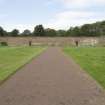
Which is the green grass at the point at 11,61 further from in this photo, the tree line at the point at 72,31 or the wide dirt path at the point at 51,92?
the tree line at the point at 72,31

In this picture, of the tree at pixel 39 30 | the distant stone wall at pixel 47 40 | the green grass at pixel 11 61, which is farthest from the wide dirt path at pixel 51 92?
the tree at pixel 39 30

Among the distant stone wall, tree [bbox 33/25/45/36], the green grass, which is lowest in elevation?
the distant stone wall

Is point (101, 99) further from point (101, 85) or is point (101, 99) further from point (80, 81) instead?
point (80, 81)

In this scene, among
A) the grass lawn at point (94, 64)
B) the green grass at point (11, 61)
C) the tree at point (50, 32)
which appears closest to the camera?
the grass lawn at point (94, 64)

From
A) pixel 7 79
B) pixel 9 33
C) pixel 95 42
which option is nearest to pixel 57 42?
pixel 95 42

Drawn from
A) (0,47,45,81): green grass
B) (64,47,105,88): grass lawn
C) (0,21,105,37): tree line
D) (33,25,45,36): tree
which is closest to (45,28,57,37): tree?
(0,21,105,37): tree line

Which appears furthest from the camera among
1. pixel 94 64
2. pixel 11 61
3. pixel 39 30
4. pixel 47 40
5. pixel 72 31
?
pixel 72 31

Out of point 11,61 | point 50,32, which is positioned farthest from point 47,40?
point 11,61

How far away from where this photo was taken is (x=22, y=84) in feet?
43.3

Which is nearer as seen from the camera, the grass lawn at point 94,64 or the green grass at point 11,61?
the grass lawn at point 94,64

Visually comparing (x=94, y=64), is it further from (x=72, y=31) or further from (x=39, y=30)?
(x=72, y=31)

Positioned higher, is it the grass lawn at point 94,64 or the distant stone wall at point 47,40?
the grass lawn at point 94,64

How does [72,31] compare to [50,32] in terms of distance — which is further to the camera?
[50,32]

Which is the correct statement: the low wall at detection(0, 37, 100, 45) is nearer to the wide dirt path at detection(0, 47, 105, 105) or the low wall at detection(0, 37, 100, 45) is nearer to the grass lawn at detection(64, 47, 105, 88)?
the grass lawn at detection(64, 47, 105, 88)
